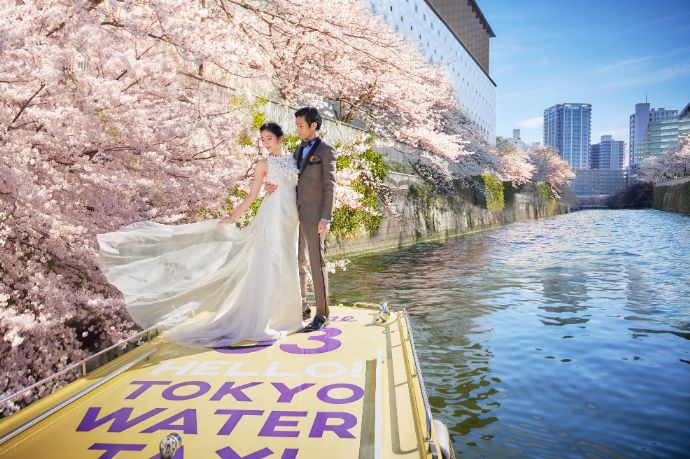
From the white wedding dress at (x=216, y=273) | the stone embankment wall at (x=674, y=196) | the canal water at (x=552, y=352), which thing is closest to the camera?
the canal water at (x=552, y=352)

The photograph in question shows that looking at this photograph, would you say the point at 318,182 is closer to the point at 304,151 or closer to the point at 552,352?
the point at 304,151

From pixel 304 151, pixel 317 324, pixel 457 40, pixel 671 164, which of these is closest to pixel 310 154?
pixel 304 151

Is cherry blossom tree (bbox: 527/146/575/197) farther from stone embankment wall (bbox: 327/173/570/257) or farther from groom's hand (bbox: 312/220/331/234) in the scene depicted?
groom's hand (bbox: 312/220/331/234)

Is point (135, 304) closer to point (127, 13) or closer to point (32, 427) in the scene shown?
point (32, 427)

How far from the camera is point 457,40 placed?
50438mm

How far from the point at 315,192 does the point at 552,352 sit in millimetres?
4031

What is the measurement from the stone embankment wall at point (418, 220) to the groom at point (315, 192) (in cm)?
1096

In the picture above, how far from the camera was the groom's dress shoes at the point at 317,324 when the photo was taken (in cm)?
517

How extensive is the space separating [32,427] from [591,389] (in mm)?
5182

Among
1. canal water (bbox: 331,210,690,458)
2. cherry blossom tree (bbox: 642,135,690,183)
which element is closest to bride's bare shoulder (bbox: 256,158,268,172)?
canal water (bbox: 331,210,690,458)

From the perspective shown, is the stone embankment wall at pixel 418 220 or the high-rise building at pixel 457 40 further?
the high-rise building at pixel 457 40

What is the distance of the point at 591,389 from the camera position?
18.1 ft

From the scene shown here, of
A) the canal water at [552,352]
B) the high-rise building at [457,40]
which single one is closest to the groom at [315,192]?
the canal water at [552,352]

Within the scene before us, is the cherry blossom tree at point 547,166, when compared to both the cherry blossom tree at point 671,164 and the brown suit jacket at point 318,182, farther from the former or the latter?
the brown suit jacket at point 318,182
